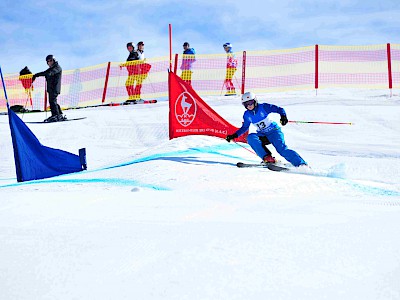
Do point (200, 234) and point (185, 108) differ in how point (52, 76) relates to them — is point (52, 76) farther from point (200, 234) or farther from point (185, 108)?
point (200, 234)

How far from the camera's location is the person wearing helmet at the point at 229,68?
50.2 ft

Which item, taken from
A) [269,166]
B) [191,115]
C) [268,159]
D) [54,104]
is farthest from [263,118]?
[54,104]

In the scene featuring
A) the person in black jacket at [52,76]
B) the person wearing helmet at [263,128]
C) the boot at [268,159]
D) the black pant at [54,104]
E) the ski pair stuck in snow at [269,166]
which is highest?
the person in black jacket at [52,76]

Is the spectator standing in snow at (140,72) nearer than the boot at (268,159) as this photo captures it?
No

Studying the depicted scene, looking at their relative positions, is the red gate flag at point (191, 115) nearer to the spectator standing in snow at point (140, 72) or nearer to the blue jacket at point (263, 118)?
the blue jacket at point (263, 118)

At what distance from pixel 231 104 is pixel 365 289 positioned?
11677mm

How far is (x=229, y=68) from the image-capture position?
51.9ft

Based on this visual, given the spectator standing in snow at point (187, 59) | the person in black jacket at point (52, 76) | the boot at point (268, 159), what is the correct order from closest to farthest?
the boot at point (268, 159) < the person in black jacket at point (52, 76) < the spectator standing in snow at point (187, 59)

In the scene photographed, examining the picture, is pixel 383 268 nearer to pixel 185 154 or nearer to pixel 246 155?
pixel 185 154

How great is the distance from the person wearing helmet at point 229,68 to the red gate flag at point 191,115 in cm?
852

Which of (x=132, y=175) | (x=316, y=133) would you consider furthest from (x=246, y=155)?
(x=316, y=133)

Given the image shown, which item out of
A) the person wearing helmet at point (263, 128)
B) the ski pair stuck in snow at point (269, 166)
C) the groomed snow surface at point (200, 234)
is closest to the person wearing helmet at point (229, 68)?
the person wearing helmet at point (263, 128)

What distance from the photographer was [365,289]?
5.26 feet

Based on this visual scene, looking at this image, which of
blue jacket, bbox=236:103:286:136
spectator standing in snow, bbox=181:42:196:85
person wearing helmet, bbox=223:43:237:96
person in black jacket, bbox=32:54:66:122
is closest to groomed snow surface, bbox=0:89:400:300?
blue jacket, bbox=236:103:286:136
